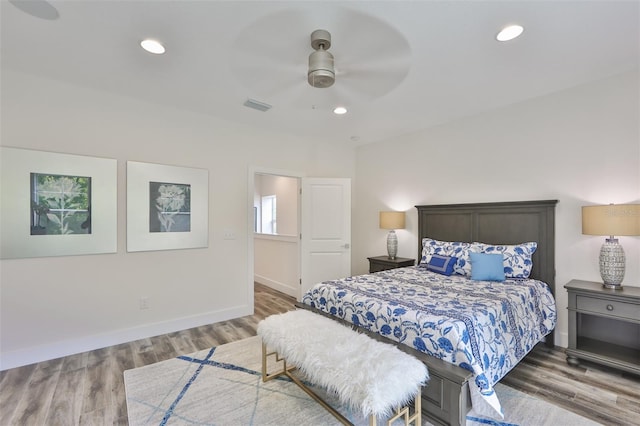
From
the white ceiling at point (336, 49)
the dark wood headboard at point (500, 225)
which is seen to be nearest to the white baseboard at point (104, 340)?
the white ceiling at point (336, 49)

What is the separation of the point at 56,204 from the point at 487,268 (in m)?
4.31

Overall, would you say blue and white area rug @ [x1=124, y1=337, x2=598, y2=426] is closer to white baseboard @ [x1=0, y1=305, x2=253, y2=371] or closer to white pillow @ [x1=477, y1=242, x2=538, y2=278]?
white baseboard @ [x1=0, y1=305, x2=253, y2=371]

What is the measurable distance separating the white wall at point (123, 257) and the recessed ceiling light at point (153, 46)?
47.4 inches

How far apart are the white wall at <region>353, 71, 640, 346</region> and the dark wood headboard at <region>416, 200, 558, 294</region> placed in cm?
10

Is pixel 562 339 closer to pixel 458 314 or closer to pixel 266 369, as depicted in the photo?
pixel 458 314

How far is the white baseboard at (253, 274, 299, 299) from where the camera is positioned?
499cm

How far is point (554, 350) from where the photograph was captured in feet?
9.68

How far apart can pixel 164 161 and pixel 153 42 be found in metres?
1.56

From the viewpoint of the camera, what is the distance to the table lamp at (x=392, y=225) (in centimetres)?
433

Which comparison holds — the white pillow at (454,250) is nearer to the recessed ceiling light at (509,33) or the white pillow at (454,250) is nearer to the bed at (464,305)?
the bed at (464,305)

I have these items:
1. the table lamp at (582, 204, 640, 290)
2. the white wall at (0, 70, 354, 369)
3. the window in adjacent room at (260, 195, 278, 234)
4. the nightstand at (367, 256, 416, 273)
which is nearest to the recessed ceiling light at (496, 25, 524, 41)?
the table lamp at (582, 204, 640, 290)

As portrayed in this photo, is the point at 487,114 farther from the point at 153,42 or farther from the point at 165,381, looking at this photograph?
the point at 165,381

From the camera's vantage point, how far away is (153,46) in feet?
7.32

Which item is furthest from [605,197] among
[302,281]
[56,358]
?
[56,358]
